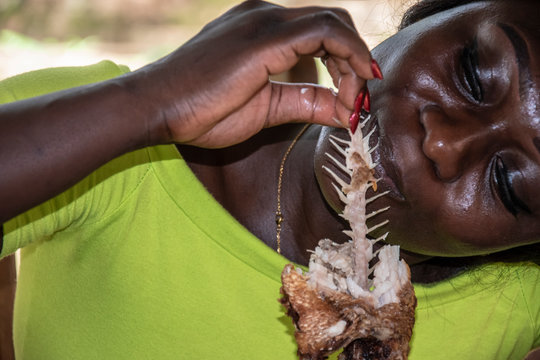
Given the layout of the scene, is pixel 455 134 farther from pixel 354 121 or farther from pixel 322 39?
pixel 322 39

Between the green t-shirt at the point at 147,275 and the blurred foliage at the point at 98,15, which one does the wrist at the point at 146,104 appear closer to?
the green t-shirt at the point at 147,275

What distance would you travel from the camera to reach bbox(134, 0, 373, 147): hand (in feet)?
3.65

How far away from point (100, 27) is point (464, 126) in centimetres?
468

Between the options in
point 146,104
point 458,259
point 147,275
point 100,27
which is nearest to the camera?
point 146,104

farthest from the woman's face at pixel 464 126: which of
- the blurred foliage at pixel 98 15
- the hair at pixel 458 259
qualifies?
the blurred foliage at pixel 98 15

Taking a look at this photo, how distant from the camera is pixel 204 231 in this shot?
1482 millimetres

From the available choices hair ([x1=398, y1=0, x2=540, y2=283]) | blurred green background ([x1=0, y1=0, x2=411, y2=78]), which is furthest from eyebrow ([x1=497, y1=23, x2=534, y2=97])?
blurred green background ([x1=0, y1=0, x2=411, y2=78])

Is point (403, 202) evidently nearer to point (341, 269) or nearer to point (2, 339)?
point (341, 269)

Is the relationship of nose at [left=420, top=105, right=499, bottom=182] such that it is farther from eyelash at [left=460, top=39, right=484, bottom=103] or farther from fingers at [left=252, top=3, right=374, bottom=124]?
fingers at [left=252, top=3, right=374, bottom=124]

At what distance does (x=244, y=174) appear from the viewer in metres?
1.64

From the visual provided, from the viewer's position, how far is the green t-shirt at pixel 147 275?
1428 mm

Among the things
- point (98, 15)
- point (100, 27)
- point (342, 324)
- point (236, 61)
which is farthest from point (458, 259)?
point (98, 15)

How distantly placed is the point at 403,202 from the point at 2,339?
112cm

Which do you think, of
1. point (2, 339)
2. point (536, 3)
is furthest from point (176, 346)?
point (536, 3)
